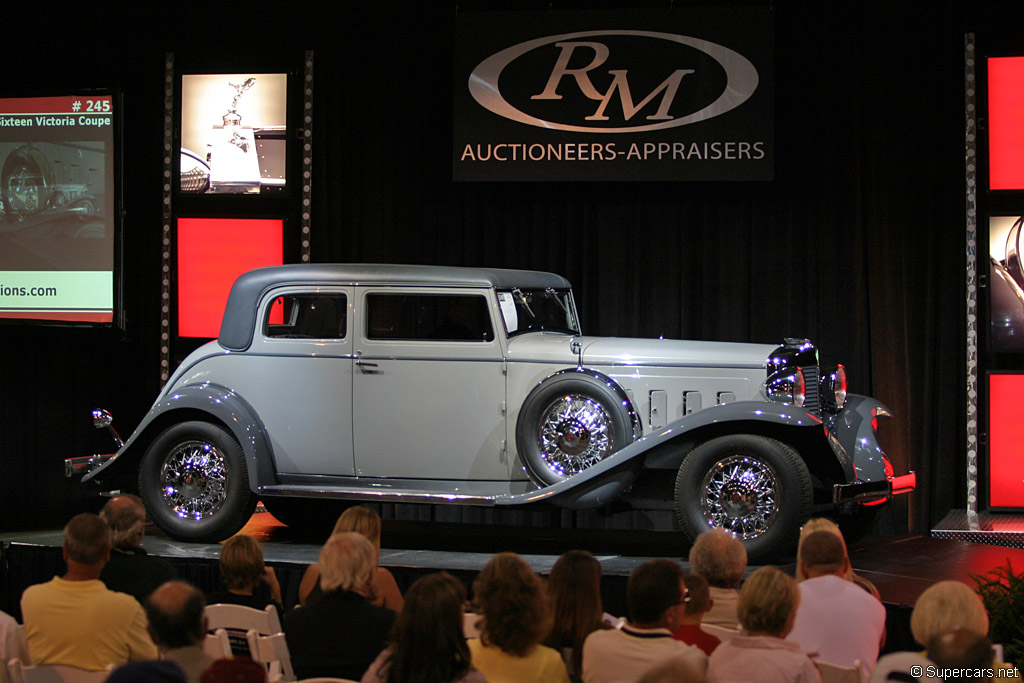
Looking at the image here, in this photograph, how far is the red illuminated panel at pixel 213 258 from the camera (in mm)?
8797

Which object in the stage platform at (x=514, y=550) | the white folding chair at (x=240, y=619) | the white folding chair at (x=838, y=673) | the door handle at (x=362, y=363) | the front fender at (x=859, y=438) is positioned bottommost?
the stage platform at (x=514, y=550)

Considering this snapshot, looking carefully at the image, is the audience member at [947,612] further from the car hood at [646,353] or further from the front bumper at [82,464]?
the front bumper at [82,464]

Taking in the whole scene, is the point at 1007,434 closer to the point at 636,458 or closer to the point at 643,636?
the point at 636,458

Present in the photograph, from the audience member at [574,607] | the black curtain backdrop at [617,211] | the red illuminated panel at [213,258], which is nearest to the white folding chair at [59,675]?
the audience member at [574,607]

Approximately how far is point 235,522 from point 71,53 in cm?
471

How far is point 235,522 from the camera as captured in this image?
21.6 feet

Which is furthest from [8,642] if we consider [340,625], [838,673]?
[838,673]

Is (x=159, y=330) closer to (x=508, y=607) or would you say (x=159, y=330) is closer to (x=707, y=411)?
(x=707, y=411)

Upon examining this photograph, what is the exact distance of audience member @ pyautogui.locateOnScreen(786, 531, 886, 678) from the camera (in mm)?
3656

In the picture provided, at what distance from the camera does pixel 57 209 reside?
27.9ft

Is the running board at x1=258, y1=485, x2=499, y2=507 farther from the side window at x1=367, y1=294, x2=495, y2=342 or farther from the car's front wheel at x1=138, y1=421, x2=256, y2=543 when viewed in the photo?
the side window at x1=367, y1=294, x2=495, y2=342

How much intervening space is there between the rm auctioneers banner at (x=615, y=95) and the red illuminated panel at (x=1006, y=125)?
Result: 1472 millimetres

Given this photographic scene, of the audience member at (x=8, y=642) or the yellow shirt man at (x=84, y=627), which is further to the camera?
the yellow shirt man at (x=84, y=627)

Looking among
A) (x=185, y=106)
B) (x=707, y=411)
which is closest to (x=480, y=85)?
(x=185, y=106)
